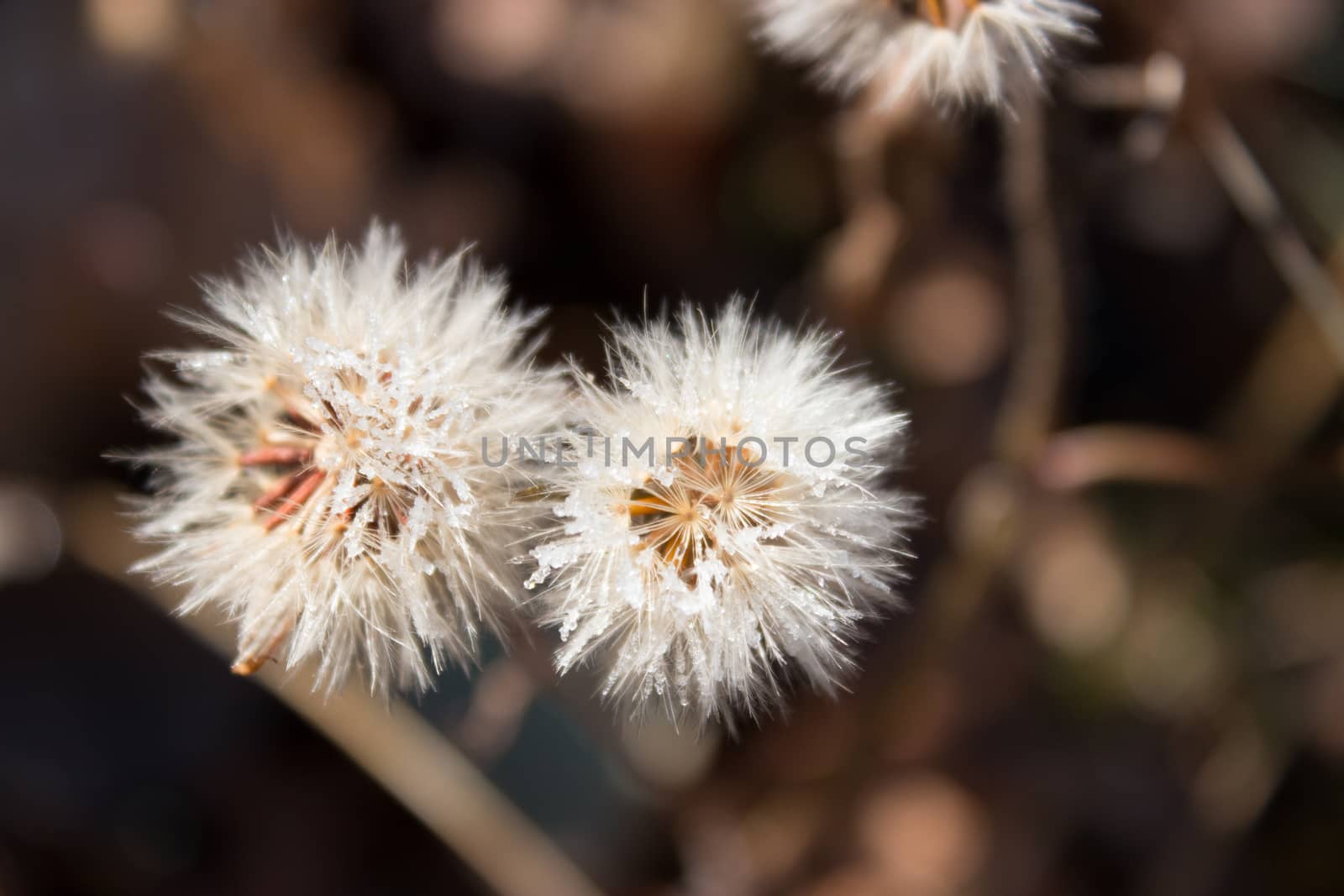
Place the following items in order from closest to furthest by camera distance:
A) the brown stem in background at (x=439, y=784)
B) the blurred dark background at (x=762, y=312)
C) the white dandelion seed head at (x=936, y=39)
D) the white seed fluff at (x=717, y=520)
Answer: the white seed fluff at (x=717, y=520) < the white dandelion seed head at (x=936, y=39) < the brown stem in background at (x=439, y=784) < the blurred dark background at (x=762, y=312)

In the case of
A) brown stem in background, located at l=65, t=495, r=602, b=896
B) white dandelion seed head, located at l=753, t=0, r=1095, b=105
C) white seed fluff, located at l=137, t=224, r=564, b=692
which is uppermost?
white dandelion seed head, located at l=753, t=0, r=1095, b=105

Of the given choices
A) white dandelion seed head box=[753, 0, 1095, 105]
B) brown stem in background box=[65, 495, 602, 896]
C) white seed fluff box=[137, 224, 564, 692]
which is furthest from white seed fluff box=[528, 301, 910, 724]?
brown stem in background box=[65, 495, 602, 896]

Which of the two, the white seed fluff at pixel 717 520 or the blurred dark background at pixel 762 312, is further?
the blurred dark background at pixel 762 312

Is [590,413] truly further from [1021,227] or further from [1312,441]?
[1312,441]

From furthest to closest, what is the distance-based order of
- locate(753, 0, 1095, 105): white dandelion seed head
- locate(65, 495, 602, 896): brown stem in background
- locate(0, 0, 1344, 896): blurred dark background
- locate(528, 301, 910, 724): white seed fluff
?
Result: 1. locate(0, 0, 1344, 896): blurred dark background
2. locate(65, 495, 602, 896): brown stem in background
3. locate(753, 0, 1095, 105): white dandelion seed head
4. locate(528, 301, 910, 724): white seed fluff

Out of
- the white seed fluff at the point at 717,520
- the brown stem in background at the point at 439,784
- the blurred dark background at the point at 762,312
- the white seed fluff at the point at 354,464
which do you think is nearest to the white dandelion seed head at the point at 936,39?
the white seed fluff at the point at 717,520

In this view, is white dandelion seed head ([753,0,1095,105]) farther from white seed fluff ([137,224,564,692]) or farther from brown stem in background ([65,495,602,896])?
brown stem in background ([65,495,602,896])

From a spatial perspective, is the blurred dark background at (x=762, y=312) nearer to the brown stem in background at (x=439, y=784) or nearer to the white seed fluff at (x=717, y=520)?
the brown stem in background at (x=439, y=784)
